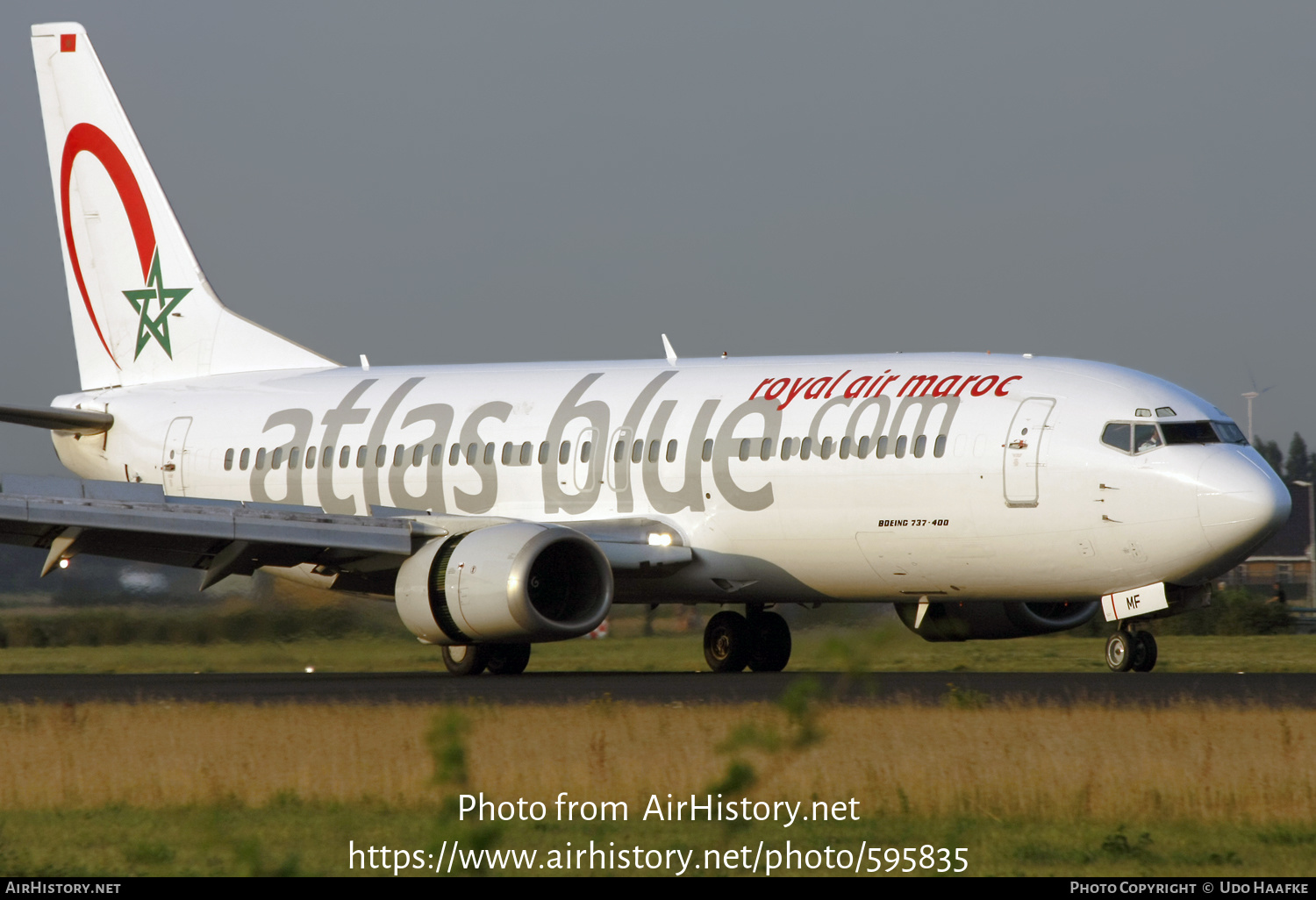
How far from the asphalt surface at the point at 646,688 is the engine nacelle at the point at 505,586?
0.63m

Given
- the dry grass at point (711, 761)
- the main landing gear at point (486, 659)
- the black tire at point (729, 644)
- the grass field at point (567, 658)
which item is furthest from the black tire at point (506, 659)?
the dry grass at point (711, 761)

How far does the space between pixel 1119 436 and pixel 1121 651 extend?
235 cm

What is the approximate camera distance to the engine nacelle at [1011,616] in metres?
21.9

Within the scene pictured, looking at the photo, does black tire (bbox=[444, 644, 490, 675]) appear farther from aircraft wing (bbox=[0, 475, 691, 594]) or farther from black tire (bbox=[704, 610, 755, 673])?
black tire (bbox=[704, 610, 755, 673])

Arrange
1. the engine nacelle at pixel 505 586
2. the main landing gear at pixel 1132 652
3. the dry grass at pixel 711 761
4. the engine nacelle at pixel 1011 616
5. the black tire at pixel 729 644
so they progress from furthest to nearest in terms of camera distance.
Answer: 1. the black tire at pixel 729 644
2. the engine nacelle at pixel 1011 616
3. the engine nacelle at pixel 505 586
4. the main landing gear at pixel 1132 652
5. the dry grass at pixel 711 761

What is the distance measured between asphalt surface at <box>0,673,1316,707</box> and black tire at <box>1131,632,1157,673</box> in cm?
17

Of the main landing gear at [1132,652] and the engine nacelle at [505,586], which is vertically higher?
the engine nacelle at [505,586]

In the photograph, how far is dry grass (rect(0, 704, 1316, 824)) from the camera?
35.4ft

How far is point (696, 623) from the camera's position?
2705 centimetres

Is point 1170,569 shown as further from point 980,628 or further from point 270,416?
point 270,416

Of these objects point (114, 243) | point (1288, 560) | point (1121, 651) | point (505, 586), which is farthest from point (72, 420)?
point (1288, 560)

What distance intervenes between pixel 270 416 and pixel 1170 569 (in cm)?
1294

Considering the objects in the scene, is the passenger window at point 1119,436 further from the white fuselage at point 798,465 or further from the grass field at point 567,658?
the grass field at point 567,658
